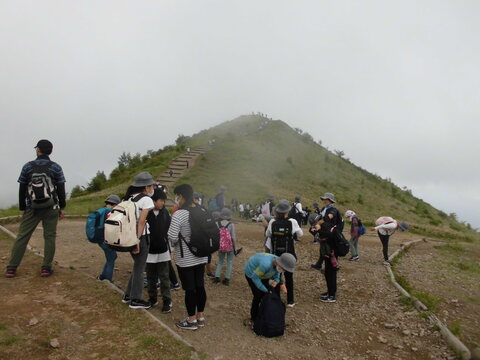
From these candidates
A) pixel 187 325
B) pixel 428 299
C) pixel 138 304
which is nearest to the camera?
pixel 187 325

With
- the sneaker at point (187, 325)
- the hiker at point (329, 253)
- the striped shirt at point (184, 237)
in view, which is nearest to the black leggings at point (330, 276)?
the hiker at point (329, 253)

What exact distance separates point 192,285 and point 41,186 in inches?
118

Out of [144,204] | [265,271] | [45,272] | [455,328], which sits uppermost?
[144,204]

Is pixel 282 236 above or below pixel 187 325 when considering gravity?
above

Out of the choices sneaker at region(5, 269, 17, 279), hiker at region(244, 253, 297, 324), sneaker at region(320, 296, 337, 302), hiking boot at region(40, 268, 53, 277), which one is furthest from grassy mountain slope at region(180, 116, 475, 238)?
sneaker at region(5, 269, 17, 279)

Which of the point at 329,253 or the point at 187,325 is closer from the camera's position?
the point at 187,325

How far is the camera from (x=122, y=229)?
453cm

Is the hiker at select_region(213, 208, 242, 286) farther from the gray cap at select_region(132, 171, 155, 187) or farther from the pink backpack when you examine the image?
the gray cap at select_region(132, 171, 155, 187)

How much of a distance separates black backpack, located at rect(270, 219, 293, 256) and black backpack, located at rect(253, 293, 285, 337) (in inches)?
48.9

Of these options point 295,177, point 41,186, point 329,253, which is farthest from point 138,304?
point 295,177

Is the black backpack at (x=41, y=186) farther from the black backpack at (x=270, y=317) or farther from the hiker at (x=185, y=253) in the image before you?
the black backpack at (x=270, y=317)

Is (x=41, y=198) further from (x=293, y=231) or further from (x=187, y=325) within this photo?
(x=293, y=231)

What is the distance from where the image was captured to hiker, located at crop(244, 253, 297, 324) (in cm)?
493

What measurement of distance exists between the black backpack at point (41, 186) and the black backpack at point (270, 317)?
3835mm
